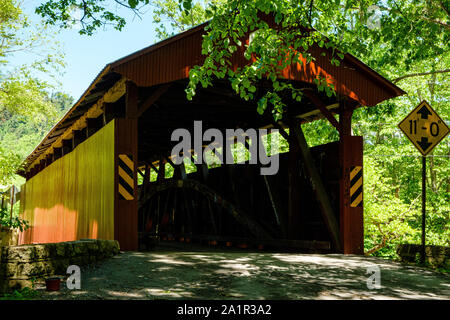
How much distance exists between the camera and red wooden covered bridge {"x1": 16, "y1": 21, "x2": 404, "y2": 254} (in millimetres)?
7805

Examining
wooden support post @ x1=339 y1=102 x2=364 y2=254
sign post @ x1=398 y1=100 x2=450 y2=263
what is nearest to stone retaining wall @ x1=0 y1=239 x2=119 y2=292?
wooden support post @ x1=339 y1=102 x2=364 y2=254

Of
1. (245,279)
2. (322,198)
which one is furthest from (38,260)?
(322,198)

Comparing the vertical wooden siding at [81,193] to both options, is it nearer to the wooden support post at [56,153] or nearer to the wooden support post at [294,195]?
the wooden support post at [56,153]

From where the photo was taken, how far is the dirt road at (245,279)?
4660 mm

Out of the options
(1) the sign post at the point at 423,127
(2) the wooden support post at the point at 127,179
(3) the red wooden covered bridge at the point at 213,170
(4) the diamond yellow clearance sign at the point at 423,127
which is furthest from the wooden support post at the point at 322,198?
(2) the wooden support post at the point at 127,179

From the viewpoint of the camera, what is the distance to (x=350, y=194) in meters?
8.92

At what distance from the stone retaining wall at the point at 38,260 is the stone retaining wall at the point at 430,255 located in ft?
15.4

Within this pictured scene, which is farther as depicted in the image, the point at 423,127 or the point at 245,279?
the point at 423,127

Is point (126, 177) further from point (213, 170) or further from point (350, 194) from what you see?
point (213, 170)

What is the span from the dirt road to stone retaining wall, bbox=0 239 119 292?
22 cm

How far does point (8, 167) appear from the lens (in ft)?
67.5

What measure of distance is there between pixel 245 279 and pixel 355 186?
4.21 metres
